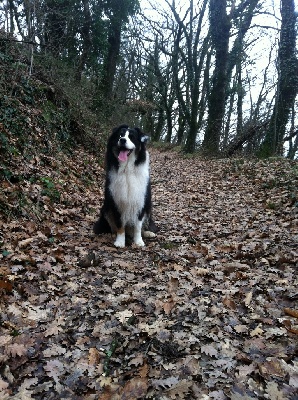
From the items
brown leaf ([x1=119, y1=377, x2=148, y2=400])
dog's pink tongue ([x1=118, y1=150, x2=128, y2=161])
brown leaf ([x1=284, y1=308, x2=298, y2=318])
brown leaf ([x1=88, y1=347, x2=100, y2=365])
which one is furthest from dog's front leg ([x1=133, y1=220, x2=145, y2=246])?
brown leaf ([x1=119, y1=377, x2=148, y2=400])

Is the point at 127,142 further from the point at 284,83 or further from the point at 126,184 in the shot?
the point at 284,83

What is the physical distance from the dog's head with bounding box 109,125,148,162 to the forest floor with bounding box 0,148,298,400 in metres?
1.49

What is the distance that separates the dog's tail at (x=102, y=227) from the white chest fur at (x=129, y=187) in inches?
16.5

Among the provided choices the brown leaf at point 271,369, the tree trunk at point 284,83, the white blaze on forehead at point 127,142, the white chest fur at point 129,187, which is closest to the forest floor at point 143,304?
the brown leaf at point 271,369

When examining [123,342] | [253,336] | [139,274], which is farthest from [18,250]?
[253,336]

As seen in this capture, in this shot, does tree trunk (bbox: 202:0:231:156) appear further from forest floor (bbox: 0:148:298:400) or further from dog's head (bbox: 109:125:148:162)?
dog's head (bbox: 109:125:148:162)

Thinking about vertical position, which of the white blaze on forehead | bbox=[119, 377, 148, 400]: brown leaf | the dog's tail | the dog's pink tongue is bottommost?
bbox=[119, 377, 148, 400]: brown leaf

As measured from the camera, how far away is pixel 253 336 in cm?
300

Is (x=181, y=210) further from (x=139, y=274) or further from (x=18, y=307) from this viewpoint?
(x=18, y=307)

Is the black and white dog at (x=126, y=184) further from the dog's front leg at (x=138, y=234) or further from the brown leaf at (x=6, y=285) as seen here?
the brown leaf at (x=6, y=285)

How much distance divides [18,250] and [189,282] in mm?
2269

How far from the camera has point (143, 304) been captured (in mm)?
3629

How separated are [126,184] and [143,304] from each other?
2239 mm

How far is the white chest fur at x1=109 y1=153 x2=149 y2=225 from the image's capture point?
5344 mm
